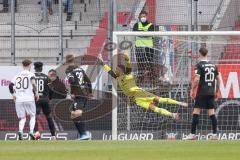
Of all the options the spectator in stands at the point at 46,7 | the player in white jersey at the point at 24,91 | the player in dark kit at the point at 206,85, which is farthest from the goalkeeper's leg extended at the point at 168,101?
the spectator in stands at the point at 46,7

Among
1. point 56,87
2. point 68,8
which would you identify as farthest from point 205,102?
point 68,8

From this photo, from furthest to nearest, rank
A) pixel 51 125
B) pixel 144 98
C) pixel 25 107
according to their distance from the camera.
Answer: pixel 144 98
pixel 51 125
pixel 25 107

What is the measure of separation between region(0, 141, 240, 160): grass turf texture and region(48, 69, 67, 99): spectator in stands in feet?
25.3

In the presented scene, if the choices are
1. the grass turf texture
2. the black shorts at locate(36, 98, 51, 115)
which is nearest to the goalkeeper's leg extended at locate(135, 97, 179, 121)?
the black shorts at locate(36, 98, 51, 115)

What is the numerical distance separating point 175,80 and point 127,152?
27.1 ft

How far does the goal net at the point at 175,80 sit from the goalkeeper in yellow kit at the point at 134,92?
0.15 meters

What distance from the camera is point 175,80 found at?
2088 cm

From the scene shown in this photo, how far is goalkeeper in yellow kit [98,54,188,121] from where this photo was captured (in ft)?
68.7

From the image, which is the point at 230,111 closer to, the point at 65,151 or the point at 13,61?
the point at 13,61

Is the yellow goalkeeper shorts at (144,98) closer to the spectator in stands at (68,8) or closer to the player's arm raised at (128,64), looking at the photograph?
the player's arm raised at (128,64)

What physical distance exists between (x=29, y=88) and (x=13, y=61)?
2.66 m

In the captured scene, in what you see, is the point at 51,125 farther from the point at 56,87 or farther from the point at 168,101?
the point at 168,101

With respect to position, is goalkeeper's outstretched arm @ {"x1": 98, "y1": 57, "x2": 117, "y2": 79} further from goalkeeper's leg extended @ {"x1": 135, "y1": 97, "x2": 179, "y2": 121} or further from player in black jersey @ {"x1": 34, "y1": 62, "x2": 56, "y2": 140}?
player in black jersey @ {"x1": 34, "y1": 62, "x2": 56, "y2": 140}

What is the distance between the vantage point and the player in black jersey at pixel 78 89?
2050cm
